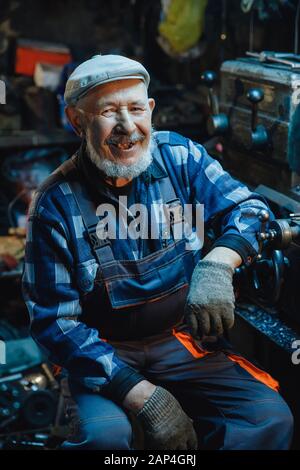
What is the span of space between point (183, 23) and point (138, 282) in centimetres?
232

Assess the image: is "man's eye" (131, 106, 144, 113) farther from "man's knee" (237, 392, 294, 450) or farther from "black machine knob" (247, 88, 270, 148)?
"man's knee" (237, 392, 294, 450)

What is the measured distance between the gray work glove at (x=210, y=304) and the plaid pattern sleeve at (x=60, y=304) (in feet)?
0.88

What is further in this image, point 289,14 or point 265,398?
point 289,14

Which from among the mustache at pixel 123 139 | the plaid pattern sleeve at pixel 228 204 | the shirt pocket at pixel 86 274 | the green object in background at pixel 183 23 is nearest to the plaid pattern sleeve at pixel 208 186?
the plaid pattern sleeve at pixel 228 204

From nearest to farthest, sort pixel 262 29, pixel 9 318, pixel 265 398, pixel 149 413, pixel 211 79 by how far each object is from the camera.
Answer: pixel 149 413 < pixel 265 398 < pixel 211 79 < pixel 262 29 < pixel 9 318

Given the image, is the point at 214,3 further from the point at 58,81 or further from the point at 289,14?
the point at 58,81

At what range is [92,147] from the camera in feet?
7.96

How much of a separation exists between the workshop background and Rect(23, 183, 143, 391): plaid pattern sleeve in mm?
295

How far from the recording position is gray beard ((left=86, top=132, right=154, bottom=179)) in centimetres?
239

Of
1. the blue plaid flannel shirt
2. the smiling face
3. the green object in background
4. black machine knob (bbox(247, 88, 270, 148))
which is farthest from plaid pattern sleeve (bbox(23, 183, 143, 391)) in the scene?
the green object in background

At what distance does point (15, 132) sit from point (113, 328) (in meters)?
2.24

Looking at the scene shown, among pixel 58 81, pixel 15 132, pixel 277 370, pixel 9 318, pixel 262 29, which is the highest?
pixel 262 29

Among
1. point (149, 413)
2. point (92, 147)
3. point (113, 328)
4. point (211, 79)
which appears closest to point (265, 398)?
point (149, 413)

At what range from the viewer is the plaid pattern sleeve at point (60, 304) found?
2.26m
